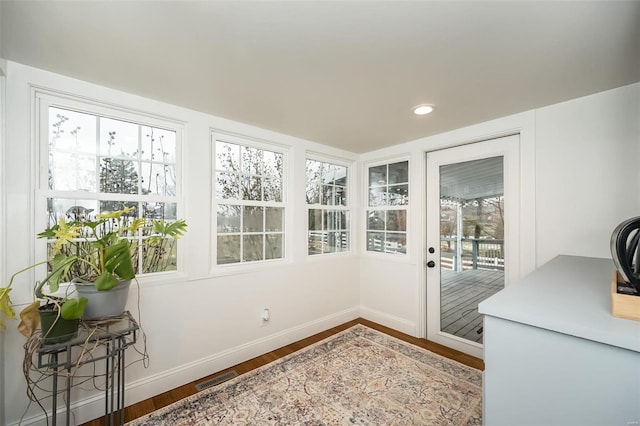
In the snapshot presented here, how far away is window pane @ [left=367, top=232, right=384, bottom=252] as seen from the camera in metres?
3.53

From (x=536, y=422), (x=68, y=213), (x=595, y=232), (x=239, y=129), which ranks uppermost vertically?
(x=239, y=129)

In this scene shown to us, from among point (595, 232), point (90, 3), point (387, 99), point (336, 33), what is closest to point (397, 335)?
point (595, 232)

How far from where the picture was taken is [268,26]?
1.30 meters

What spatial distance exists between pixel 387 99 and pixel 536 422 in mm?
1966

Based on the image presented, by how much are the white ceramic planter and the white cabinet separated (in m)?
1.84

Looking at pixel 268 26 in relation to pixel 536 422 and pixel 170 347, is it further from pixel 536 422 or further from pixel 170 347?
pixel 170 347

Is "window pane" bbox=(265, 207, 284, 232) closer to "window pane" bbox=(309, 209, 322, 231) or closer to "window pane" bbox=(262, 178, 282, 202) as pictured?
"window pane" bbox=(262, 178, 282, 202)

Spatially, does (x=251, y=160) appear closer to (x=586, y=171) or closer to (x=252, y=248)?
(x=252, y=248)

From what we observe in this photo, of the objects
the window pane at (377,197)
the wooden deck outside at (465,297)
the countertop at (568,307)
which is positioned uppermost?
the window pane at (377,197)

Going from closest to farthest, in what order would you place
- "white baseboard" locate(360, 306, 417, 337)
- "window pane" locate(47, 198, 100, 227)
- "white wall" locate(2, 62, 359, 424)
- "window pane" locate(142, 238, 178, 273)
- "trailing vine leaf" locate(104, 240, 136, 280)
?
"trailing vine leaf" locate(104, 240, 136, 280)
"white wall" locate(2, 62, 359, 424)
"window pane" locate(47, 198, 100, 227)
"window pane" locate(142, 238, 178, 273)
"white baseboard" locate(360, 306, 417, 337)

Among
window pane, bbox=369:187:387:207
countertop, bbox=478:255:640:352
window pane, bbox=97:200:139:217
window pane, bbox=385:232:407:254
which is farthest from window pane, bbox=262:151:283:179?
countertop, bbox=478:255:640:352

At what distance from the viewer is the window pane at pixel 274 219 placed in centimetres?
286

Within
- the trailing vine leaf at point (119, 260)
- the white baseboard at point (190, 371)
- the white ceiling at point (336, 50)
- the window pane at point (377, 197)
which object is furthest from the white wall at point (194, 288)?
the window pane at point (377, 197)

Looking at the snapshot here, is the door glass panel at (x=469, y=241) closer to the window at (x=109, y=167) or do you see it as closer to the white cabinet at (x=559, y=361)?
the white cabinet at (x=559, y=361)
